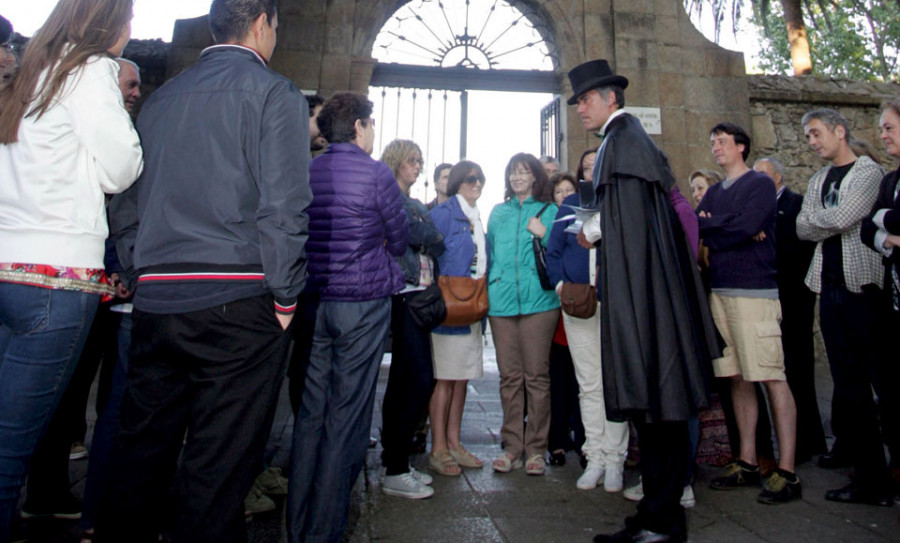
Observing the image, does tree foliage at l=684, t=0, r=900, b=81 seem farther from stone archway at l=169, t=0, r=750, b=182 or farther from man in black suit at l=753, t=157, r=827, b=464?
man in black suit at l=753, t=157, r=827, b=464

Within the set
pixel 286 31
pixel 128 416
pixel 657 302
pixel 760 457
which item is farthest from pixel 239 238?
pixel 286 31

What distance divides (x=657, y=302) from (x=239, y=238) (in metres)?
1.65

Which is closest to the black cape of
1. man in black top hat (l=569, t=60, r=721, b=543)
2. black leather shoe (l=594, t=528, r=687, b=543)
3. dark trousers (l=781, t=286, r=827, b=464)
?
man in black top hat (l=569, t=60, r=721, b=543)

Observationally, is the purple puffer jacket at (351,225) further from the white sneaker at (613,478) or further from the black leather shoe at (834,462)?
the black leather shoe at (834,462)

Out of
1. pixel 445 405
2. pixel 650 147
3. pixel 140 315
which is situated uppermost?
pixel 650 147

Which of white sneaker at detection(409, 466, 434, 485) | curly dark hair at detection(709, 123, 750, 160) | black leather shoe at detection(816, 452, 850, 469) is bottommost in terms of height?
white sneaker at detection(409, 466, 434, 485)

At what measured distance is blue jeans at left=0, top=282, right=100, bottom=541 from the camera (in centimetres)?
Result: 194

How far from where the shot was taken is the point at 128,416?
1934mm

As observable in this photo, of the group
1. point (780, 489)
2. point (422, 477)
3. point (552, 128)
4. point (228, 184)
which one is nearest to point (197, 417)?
point (228, 184)

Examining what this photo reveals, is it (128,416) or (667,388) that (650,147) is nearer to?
(667,388)

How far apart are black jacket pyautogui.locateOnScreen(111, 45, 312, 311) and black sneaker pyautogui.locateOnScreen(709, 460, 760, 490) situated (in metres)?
2.71

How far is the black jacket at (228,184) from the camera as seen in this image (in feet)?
6.28

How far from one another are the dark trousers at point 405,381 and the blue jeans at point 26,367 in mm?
1775

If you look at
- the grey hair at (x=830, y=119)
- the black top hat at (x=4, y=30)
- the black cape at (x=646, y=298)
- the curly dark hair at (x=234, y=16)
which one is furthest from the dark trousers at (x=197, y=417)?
the grey hair at (x=830, y=119)
